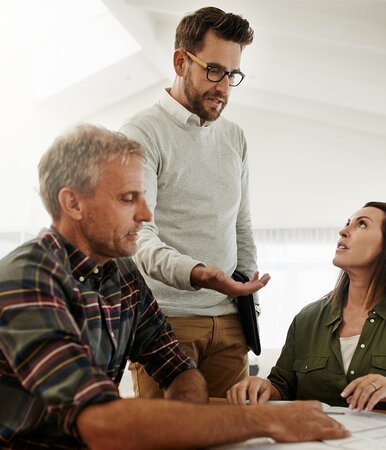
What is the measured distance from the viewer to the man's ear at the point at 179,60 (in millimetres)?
1991

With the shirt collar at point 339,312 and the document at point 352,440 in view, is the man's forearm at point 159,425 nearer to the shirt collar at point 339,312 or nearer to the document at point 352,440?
the document at point 352,440

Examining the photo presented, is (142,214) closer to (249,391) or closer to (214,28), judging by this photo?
(249,391)

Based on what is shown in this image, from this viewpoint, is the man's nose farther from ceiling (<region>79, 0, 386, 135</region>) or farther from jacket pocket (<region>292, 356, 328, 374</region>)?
ceiling (<region>79, 0, 386, 135</region>)

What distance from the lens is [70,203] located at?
1374 mm

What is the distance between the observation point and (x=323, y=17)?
4605 mm

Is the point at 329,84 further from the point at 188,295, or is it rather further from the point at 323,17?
the point at 188,295

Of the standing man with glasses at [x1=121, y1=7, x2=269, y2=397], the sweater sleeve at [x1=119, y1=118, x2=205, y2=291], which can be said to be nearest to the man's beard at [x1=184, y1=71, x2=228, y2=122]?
the standing man with glasses at [x1=121, y1=7, x2=269, y2=397]

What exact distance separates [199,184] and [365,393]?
2.53ft

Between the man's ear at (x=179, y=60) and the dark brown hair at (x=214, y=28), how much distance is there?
0.09 feet

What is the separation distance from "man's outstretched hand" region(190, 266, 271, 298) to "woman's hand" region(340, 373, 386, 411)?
1.16ft

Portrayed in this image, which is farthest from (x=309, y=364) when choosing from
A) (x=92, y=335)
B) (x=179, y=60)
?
(x=179, y=60)

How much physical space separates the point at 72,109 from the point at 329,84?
10.5 ft

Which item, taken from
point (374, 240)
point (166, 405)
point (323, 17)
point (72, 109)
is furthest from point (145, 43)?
point (166, 405)

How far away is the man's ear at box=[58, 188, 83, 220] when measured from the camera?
1.37 metres
